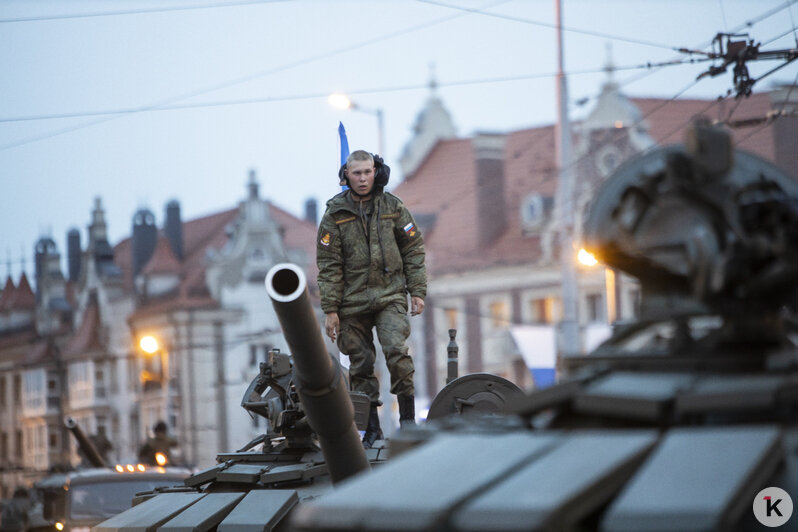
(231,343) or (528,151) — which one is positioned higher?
(528,151)

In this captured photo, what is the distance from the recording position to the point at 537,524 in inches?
143

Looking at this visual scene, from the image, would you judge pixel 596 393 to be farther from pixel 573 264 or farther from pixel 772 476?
pixel 573 264

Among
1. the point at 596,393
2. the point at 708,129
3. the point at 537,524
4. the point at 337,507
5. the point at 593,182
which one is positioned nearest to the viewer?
the point at 537,524

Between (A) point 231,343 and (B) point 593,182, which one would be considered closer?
(B) point 593,182

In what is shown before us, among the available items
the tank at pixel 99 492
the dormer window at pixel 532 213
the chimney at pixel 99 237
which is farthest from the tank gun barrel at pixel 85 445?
the chimney at pixel 99 237

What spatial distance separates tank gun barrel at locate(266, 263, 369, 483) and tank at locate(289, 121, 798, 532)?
1.15 metres

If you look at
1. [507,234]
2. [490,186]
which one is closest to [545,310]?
[507,234]

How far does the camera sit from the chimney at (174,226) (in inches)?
2704

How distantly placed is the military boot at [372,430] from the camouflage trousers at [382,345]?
91 millimetres

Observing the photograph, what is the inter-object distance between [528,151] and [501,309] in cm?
678

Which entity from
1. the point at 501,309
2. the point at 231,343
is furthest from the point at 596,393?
the point at 231,343

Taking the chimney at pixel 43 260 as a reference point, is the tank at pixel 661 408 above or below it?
below

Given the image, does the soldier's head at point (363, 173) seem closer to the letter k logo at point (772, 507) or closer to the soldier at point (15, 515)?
the letter k logo at point (772, 507)

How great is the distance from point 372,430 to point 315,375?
123 inches
